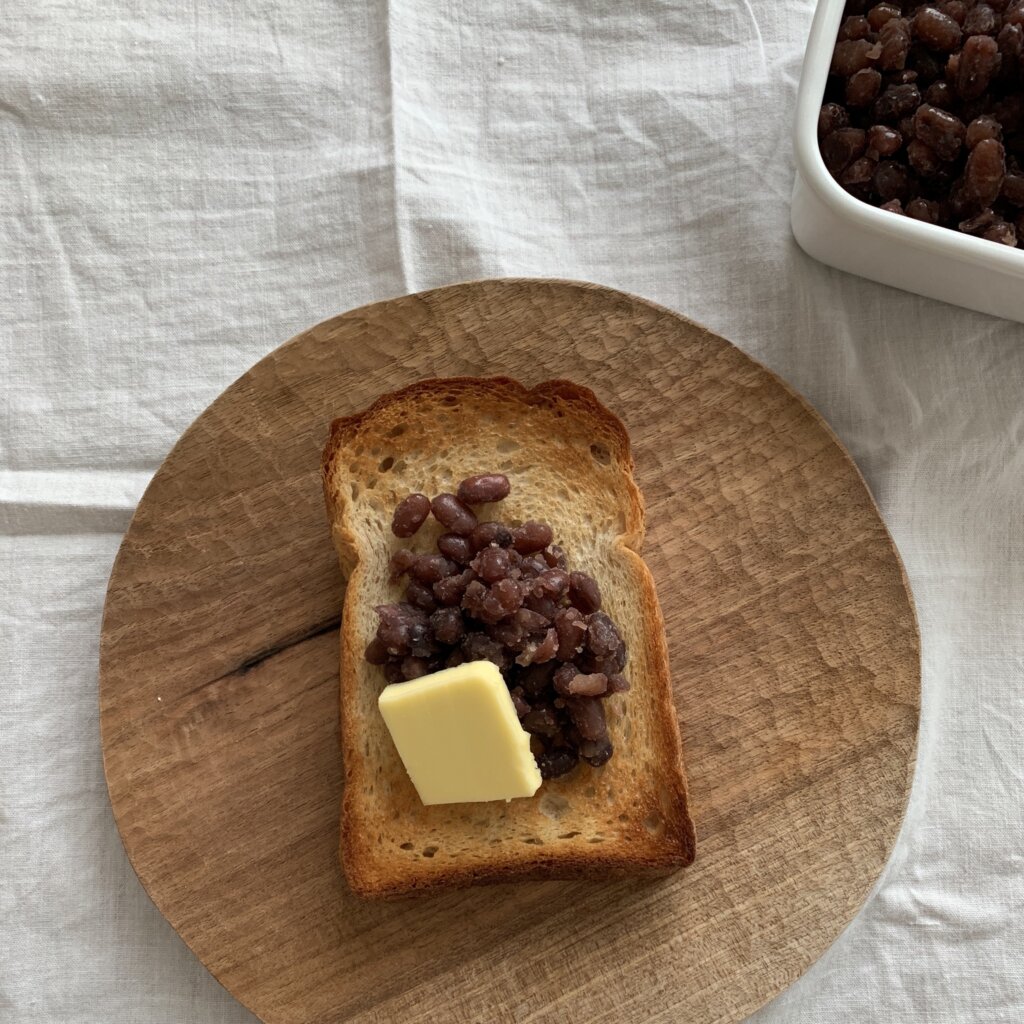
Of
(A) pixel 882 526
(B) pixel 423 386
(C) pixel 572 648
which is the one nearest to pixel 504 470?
(B) pixel 423 386

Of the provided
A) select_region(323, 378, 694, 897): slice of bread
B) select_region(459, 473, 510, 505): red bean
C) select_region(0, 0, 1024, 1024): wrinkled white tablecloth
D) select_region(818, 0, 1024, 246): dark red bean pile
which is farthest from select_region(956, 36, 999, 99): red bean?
select_region(459, 473, 510, 505): red bean

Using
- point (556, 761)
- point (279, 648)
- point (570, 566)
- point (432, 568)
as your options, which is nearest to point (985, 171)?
point (570, 566)

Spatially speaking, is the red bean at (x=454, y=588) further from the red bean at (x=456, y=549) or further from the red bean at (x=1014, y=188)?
the red bean at (x=1014, y=188)

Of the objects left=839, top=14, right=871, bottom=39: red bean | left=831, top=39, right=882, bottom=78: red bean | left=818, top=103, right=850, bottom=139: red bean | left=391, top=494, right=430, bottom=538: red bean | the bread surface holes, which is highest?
left=839, top=14, right=871, bottom=39: red bean

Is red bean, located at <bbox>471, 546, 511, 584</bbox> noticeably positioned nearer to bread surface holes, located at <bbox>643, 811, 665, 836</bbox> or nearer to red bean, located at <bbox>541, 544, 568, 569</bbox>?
red bean, located at <bbox>541, 544, 568, 569</bbox>

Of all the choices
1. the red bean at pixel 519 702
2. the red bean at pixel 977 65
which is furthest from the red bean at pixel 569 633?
the red bean at pixel 977 65

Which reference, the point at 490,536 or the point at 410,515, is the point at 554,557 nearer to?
the point at 490,536
